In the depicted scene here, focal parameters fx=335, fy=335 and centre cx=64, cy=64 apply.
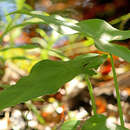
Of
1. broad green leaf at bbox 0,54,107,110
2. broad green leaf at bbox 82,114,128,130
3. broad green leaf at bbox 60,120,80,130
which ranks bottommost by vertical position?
broad green leaf at bbox 60,120,80,130

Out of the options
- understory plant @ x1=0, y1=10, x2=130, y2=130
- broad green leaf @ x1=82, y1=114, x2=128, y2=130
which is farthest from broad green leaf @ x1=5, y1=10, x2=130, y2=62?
broad green leaf @ x1=82, y1=114, x2=128, y2=130

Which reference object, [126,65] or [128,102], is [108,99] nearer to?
[128,102]

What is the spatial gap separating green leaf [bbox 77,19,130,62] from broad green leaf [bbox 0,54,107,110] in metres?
0.06

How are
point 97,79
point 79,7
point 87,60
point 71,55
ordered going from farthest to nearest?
point 79,7
point 71,55
point 97,79
point 87,60

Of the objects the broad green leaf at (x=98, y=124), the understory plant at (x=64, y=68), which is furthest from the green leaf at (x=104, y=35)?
the broad green leaf at (x=98, y=124)

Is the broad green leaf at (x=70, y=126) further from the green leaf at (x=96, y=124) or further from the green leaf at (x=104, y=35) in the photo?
the green leaf at (x=104, y=35)

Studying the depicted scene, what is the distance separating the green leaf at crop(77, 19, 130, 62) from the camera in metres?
0.45

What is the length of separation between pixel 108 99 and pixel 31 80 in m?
0.87

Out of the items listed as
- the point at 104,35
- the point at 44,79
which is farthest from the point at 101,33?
the point at 44,79

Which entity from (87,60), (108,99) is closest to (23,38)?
(108,99)

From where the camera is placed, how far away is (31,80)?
1.63 ft

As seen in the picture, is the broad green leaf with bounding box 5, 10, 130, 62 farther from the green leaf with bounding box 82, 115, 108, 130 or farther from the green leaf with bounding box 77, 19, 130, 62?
the green leaf with bounding box 82, 115, 108, 130

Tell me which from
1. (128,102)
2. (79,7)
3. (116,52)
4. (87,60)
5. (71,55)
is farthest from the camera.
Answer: (79,7)

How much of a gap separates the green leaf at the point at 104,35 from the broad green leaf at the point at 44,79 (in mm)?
59
